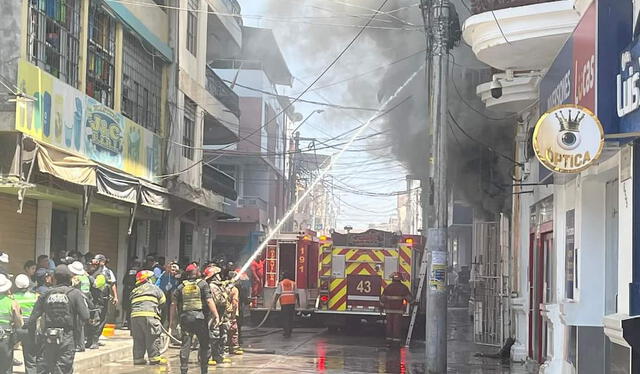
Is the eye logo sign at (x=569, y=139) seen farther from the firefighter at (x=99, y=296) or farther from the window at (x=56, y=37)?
the window at (x=56, y=37)

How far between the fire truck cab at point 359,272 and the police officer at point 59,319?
1110cm

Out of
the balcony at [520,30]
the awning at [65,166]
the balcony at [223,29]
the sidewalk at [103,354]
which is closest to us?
the balcony at [520,30]

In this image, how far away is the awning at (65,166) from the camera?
12453 mm

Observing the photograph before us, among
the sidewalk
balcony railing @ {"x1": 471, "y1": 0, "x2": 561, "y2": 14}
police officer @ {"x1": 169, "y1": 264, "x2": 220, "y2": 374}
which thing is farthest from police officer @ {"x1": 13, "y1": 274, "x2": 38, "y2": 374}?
balcony railing @ {"x1": 471, "y1": 0, "x2": 561, "y2": 14}

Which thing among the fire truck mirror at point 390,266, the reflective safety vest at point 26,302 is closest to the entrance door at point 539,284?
the fire truck mirror at point 390,266

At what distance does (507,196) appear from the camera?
1822 cm

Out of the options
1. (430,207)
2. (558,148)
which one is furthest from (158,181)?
(558,148)

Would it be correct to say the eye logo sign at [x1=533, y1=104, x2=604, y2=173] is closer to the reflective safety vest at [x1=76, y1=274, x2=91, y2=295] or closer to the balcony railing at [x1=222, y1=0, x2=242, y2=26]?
the reflective safety vest at [x1=76, y1=274, x2=91, y2=295]

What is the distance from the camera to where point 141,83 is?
20.3m

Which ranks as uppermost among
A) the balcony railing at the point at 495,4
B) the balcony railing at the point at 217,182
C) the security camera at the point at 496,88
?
the balcony railing at the point at 495,4

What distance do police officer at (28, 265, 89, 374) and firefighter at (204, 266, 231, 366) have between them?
310 centimetres

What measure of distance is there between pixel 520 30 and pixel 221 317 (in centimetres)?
650

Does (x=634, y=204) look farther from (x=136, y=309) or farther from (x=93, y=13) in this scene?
(x=93, y=13)

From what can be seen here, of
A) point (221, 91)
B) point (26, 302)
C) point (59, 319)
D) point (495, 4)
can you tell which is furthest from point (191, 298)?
point (221, 91)
